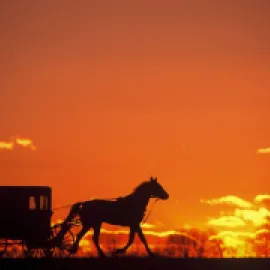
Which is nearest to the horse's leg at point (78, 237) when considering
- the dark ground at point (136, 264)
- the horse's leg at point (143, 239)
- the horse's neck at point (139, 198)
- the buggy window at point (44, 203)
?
the buggy window at point (44, 203)

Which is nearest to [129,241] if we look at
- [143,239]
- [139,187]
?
[143,239]

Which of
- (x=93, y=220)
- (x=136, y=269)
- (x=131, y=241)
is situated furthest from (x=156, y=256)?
(x=136, y=269)

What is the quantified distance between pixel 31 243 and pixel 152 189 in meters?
A: 5.15

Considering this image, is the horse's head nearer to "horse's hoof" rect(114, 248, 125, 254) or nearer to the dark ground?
"horse's hoof" rect(114, 248, 125, 254)

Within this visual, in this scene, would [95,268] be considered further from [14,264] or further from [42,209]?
[42,209]

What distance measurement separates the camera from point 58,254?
24938 mm

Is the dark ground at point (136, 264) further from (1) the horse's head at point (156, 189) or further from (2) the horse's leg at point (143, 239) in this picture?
(1) the horse's head at point (156, 189)

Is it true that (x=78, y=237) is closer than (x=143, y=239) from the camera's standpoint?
No

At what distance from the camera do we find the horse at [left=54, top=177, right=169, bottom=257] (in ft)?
81.1

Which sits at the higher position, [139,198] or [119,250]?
[139,198]

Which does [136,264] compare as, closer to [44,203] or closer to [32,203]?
[32,203]

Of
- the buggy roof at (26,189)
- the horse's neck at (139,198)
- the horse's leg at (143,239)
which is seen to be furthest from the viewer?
the buggy roof at (26,189)

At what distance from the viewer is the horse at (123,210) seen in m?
24.7

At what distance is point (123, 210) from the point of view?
978 inches
